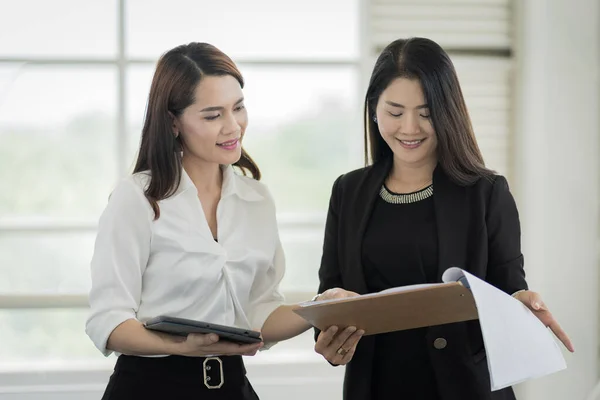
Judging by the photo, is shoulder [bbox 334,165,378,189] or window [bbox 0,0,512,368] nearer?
shoulder [bbox 334,165,378,189]

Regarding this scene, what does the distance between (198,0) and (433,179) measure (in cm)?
162

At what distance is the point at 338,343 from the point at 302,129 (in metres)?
1.63

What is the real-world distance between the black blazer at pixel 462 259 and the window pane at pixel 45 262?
1577 mm

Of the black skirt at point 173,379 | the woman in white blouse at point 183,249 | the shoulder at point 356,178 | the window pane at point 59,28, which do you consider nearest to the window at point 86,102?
the window pane at point 59,28

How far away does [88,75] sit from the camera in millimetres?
3275

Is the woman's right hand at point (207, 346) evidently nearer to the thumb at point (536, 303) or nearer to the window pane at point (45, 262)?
the thumb at point (536, 303)

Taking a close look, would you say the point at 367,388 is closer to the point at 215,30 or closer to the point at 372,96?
the point at 372,96

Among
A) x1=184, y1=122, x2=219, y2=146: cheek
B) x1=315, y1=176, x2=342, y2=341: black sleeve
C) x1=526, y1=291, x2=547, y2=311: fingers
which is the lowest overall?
x1=526, y1=291, x2=547, y2=311: fingers

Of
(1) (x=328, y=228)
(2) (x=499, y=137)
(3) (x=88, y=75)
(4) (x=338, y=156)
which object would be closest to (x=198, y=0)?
(3) (x=88, y=75)

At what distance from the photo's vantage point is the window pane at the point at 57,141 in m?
3.27

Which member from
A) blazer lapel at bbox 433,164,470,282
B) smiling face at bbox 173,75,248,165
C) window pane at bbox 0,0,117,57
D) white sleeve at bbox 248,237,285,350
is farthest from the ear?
window pane at bbox 0,0,117,57

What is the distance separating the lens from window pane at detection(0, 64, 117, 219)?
327 centimetres

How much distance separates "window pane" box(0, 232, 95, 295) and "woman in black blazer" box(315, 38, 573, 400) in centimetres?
158

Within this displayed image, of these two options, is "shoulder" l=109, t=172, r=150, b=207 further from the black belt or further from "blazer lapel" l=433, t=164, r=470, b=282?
"blazer lapel" l=433, t=164, r=470, b=282
